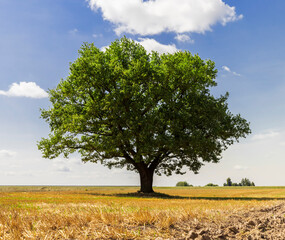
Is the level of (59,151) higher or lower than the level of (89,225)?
higher

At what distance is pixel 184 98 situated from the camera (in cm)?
2794

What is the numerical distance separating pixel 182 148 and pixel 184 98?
4.98 meters

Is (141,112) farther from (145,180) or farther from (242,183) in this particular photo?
(242,183)

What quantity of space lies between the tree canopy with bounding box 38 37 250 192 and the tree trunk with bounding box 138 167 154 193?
0.10 metres

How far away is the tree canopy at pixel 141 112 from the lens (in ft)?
81.8

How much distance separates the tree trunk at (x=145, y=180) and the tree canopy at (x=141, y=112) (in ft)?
0.33

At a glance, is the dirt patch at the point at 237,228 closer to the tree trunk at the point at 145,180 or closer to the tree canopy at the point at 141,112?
the tree canopy at the point at 141,112

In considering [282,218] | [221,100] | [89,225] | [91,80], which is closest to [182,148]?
[221,100]

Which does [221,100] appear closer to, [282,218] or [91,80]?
[91,80]

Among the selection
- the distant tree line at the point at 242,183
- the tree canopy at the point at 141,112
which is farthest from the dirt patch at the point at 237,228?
the distant tree line at the point at 242,183

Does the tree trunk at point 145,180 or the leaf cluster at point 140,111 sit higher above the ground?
the leaf cluster at point 140,111

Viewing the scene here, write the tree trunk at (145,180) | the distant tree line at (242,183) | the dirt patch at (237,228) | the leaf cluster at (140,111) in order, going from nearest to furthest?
1. the dirt patch at (237,228)
2. the leaf cluster at (140,111)
3. the tree trunk at (145,180)
4. the distant tree line at (242,183)

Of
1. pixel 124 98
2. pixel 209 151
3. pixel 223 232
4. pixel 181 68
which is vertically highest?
pixel 181 68

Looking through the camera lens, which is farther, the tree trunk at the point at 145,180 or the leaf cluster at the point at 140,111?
the tree trunk at the point at 145,180
